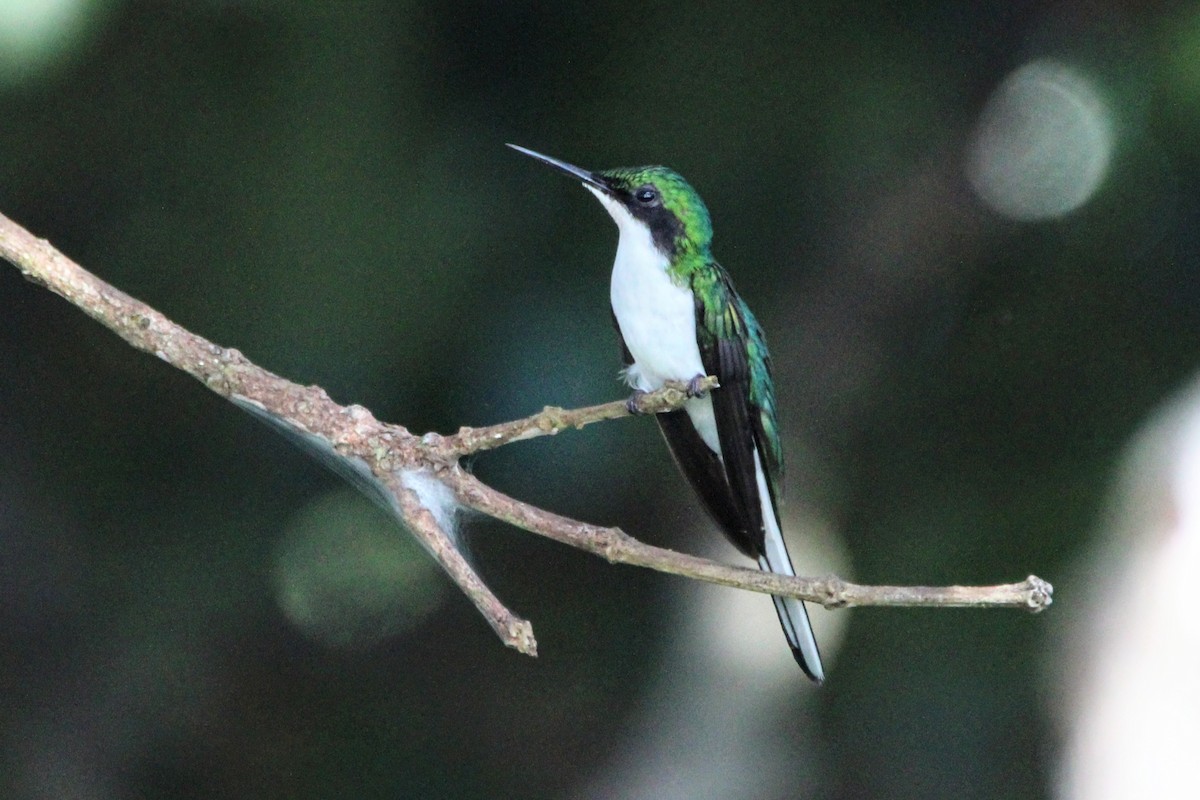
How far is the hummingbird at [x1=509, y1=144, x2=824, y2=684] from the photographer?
1.10 m

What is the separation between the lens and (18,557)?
1.81 meters

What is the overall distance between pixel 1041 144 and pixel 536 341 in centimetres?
78

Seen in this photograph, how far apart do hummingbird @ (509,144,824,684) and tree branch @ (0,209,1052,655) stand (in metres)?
0.16

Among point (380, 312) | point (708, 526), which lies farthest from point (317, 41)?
point (708, 526)

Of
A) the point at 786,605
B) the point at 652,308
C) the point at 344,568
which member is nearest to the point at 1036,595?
the point at 786,605

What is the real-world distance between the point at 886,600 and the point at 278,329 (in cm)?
111

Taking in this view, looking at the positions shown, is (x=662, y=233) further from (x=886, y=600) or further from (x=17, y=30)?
(x=17, y=30)

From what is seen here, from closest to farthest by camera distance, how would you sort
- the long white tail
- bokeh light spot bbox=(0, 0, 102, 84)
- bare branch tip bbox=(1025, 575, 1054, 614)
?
bare branch tip bbox=(1025, 575, 1054, 614), the long white tail, bokeh light spot bbox=(0, 0, 102, 84)

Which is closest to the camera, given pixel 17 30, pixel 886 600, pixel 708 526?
pixel 886 600

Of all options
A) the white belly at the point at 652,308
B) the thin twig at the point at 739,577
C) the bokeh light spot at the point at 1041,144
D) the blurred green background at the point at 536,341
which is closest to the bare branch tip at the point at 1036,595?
the thin twig at the point at 739,577

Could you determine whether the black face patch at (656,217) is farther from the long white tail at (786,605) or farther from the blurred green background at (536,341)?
the blurred green background at (536,341)

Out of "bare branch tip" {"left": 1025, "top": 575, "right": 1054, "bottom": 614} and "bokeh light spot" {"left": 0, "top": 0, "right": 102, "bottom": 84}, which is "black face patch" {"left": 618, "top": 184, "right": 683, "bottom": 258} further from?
"bokeh light spot" {"left": 0, "top": 0, "right": 102, "bottom": 84}

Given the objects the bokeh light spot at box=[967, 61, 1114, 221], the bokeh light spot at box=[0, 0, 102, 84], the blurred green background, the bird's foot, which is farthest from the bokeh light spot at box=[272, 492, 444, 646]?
the bokeh light spot at box=[967, 61, 1114, 221]

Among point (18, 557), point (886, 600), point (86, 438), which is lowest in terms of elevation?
point (18, 557)
